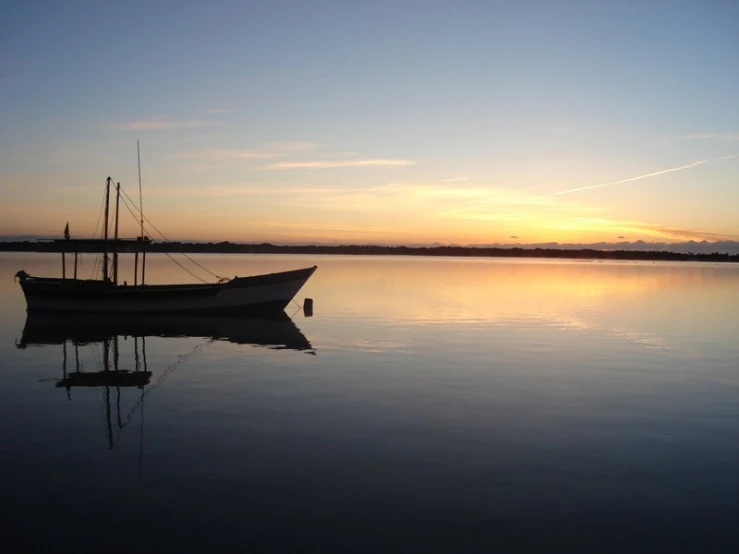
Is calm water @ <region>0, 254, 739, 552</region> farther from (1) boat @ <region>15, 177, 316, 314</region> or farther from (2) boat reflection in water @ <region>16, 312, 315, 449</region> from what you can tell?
(1) boat @ <region>15, 177, 316, 314</region>

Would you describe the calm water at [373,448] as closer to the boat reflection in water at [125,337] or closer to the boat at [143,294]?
the boat reflection in water at [125,337]

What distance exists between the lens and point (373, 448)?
39.1 feet

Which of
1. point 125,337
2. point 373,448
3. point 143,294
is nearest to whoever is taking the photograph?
point 373,448

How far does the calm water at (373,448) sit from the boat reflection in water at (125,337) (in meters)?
0.22

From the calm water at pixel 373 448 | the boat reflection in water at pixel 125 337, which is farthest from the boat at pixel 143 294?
the calm water at pixel 373 448

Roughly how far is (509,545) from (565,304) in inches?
1586

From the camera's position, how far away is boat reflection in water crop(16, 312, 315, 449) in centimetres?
1784

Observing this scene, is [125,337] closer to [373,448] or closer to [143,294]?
[143,294]

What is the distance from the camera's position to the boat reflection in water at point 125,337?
1784 centimetres

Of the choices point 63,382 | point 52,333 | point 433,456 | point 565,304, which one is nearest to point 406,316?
point 565,304

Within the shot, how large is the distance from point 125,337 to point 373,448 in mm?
20418

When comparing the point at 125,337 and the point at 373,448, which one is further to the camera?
the point at 125,337

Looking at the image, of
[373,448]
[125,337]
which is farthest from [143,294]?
[373,448]

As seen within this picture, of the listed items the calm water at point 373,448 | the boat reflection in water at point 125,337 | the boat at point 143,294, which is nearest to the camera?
the calm water at point 373,448
